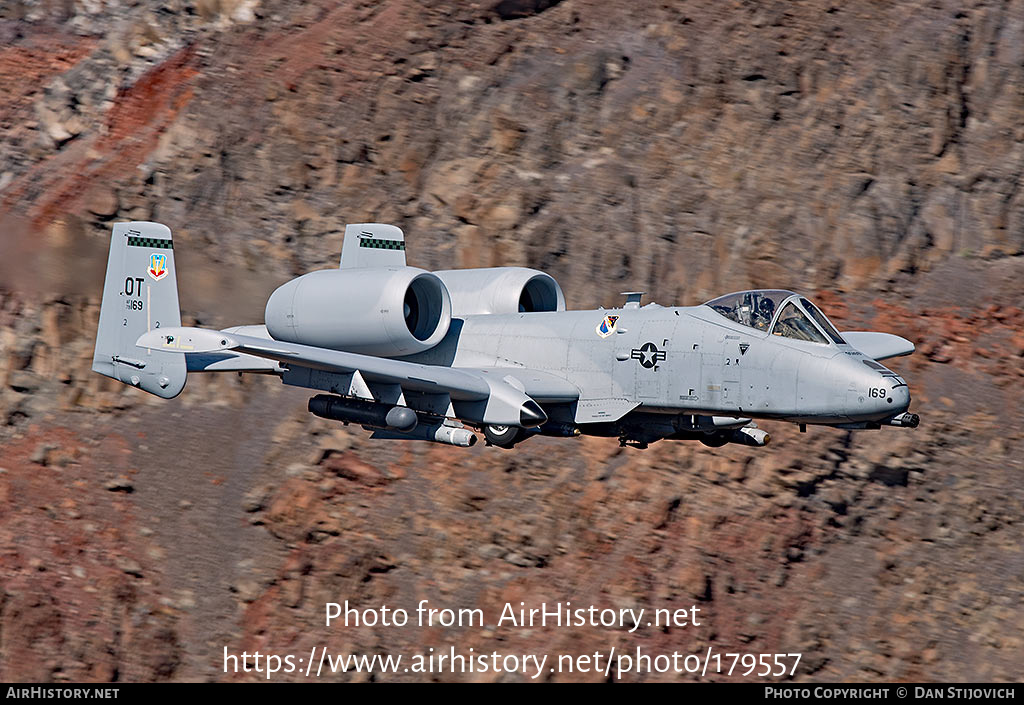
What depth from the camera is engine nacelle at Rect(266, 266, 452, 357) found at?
18875mm

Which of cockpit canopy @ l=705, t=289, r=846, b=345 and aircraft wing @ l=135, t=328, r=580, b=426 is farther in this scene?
cockpit canopy @ l=705, t=289, r=846, b=345

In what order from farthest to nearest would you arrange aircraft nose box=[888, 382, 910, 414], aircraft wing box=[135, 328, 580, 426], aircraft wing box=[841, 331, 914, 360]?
1. aircraft wing box=[841, 331, 914, 360]
2. aircraft wing box=[135, 328, 580, 426]
3. aircraft nose box=[888, 382, 910, 414]

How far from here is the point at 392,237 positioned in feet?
71.2

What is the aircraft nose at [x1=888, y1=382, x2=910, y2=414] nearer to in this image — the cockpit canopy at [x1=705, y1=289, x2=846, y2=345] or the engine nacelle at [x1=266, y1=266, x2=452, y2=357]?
the cockpit canopy at [x1=705, y1=289, x2=846, y2=345]

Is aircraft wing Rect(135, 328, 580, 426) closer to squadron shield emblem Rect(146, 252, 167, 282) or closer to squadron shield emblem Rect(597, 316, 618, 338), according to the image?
squadron shield emblem Rect(597, 316, 618, 338)

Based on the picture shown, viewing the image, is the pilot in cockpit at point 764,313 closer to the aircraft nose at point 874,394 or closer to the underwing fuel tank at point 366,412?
the aircraft nose at point 874,394

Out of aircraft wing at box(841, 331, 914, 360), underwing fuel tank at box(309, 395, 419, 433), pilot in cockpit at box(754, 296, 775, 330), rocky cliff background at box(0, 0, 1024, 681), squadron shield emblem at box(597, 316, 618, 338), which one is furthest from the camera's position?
rocky cliff background at box(0, 0, 1024, 681)

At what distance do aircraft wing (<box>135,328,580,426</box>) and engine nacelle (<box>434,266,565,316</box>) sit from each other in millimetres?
1861

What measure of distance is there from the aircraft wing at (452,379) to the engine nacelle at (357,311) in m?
0.51

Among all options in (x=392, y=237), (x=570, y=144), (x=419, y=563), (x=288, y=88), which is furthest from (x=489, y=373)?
(x=288, y=88)

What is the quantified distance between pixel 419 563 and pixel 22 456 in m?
10.2

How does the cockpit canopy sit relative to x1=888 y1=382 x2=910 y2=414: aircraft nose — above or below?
above

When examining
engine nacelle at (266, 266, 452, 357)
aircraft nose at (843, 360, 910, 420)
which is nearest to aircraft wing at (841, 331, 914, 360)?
aircraft nose at (843, 360, 910, 420)

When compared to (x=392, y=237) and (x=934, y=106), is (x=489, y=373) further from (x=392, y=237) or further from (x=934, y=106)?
(x=934, y=106)
